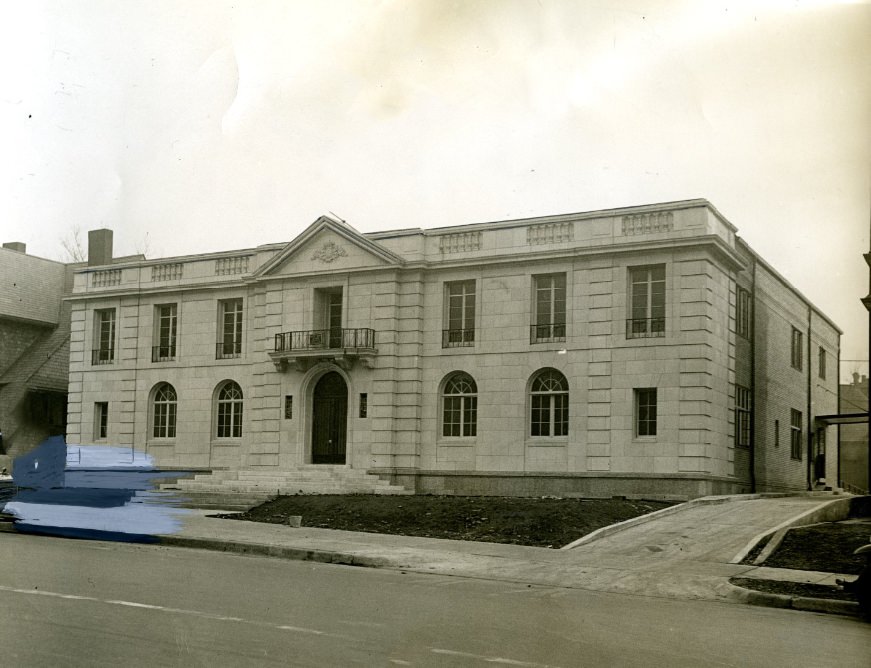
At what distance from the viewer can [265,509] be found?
81.4ft

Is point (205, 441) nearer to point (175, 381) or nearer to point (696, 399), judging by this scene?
point (175, 381)

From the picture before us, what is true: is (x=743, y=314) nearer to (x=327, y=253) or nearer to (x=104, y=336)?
(x=327, y=253)

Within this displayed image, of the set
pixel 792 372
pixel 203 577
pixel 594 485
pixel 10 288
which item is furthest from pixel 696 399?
pixel 10 288

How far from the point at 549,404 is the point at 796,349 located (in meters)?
12.6

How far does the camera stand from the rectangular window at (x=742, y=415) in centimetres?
3050

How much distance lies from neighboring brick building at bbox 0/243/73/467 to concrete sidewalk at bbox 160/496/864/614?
22159 mm

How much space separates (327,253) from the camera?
32656 millimetres

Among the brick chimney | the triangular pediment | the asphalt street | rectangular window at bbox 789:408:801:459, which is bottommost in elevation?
the asphalt street

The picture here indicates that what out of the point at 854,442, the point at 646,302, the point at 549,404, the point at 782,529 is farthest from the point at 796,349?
the point at 854,442

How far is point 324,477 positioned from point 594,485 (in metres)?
8.10

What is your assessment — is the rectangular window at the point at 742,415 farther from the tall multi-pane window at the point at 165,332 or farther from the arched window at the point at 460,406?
the tall multi-pane window at the point at 165,332

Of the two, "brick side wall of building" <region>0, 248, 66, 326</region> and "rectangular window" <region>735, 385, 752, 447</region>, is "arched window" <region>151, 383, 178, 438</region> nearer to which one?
"brick side wall of building" <region>0, 248, 66, 326</region>

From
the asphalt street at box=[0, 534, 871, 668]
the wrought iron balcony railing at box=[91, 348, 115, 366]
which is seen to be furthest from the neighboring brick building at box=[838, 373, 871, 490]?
the asphalt street at box=[0, 534, 871, 668]

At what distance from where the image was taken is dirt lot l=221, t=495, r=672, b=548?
797 inches
